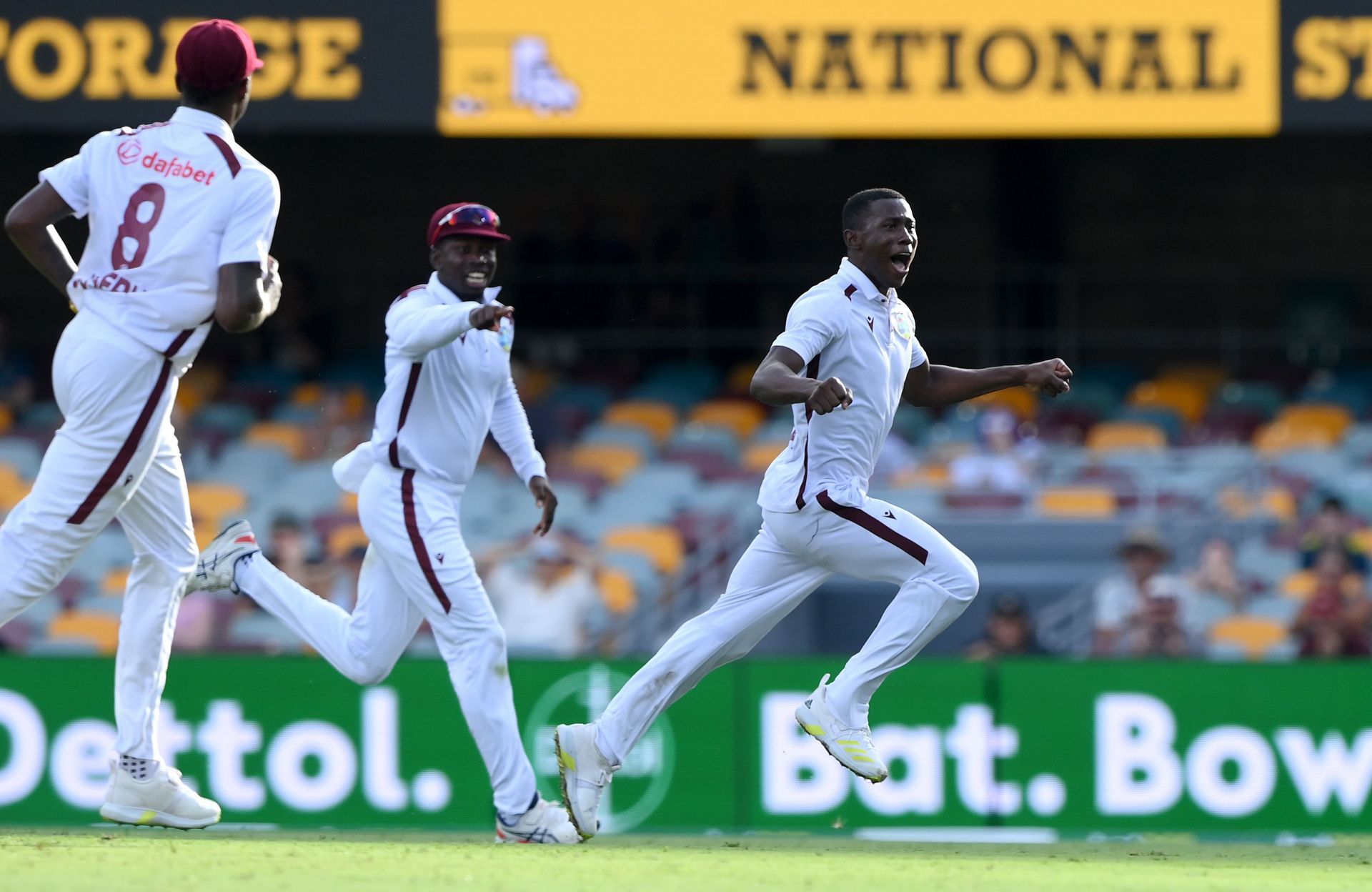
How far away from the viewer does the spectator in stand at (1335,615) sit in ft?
34.2

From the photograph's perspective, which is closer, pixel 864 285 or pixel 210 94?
pixel 210 94

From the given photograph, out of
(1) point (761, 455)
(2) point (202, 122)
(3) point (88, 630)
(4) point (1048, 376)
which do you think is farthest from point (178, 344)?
(1) point (761, 455)

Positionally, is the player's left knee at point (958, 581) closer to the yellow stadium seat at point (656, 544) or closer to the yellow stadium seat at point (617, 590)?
the yellow stadium seat at point (617, 590)

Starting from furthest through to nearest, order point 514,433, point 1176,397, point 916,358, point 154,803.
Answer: point 1176,397, point 514,433, point 916,358, point 154,803

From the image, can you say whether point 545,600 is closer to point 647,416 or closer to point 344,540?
point 344,540

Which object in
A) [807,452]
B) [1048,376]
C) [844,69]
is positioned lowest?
[807,452]

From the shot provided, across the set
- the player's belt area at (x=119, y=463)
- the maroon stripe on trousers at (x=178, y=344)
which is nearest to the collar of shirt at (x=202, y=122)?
the maroon stripe on trousers at (x=178, y=344)

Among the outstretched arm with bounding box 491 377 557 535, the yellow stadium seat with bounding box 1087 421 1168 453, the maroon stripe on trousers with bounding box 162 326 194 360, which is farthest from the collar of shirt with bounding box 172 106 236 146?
the yellow stadium seat with bounding box 1087 421 1168 453

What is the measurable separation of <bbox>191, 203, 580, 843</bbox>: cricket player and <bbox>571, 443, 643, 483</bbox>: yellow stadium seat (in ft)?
20.1

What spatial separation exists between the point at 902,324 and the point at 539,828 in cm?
203

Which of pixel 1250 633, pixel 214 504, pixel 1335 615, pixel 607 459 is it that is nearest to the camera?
pixel 1335 615

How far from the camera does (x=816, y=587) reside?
257 inches

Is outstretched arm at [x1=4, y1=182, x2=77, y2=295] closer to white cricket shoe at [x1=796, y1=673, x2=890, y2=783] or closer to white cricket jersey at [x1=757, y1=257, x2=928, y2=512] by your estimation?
white cricket jersey at [x1=757, y1=257, x2=928, y2=512]

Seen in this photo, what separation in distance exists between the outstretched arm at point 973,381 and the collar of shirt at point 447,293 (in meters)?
1.40
